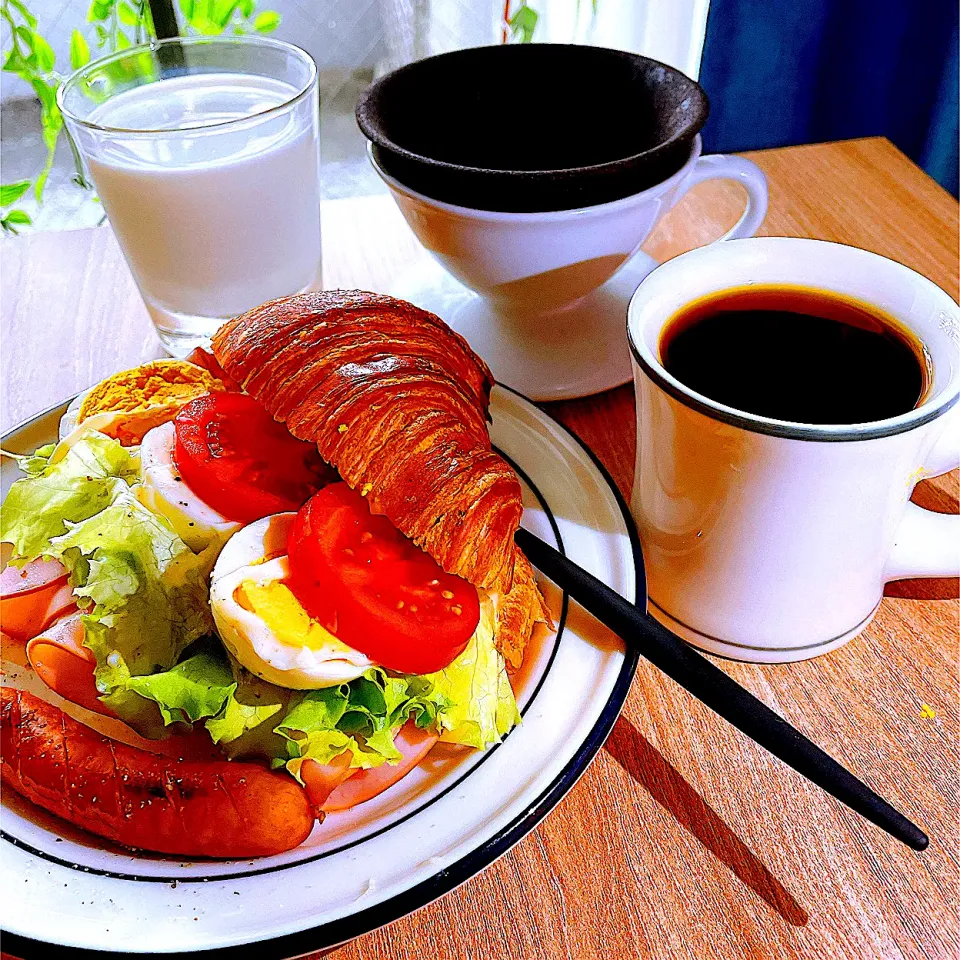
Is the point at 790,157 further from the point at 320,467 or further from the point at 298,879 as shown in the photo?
the point at 298,879

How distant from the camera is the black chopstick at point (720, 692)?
0.58m

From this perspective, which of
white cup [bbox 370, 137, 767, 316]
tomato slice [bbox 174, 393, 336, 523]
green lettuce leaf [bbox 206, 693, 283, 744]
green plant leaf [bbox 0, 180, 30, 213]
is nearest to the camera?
green lettuce leaf [bbox 206, 693, 283, 744]

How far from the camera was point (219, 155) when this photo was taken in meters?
0.95

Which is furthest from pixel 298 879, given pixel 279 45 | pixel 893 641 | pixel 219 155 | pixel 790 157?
pixel 790 157

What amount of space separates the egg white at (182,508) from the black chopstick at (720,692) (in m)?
0.26

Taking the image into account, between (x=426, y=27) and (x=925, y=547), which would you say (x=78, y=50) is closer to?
(x=426, y=27)

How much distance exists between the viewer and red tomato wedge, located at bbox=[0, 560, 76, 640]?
73 centimetres

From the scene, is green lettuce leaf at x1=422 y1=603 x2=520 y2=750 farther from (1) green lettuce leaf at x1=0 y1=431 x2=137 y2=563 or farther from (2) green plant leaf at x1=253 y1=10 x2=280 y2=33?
(2) green plant leaf at x1=253 y1=10 x2=280 y2=33

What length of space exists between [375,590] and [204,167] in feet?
1.86

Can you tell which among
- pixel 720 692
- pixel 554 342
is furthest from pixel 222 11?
pixel 720 692

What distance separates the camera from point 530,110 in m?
1.07

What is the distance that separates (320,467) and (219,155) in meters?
0.41

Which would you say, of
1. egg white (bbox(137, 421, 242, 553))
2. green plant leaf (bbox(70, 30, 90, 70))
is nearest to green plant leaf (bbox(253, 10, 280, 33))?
green plant leaf (bbox(70, 30, 90, 70))

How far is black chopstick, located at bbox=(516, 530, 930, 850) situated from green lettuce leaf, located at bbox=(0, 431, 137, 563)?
1.24 ft
